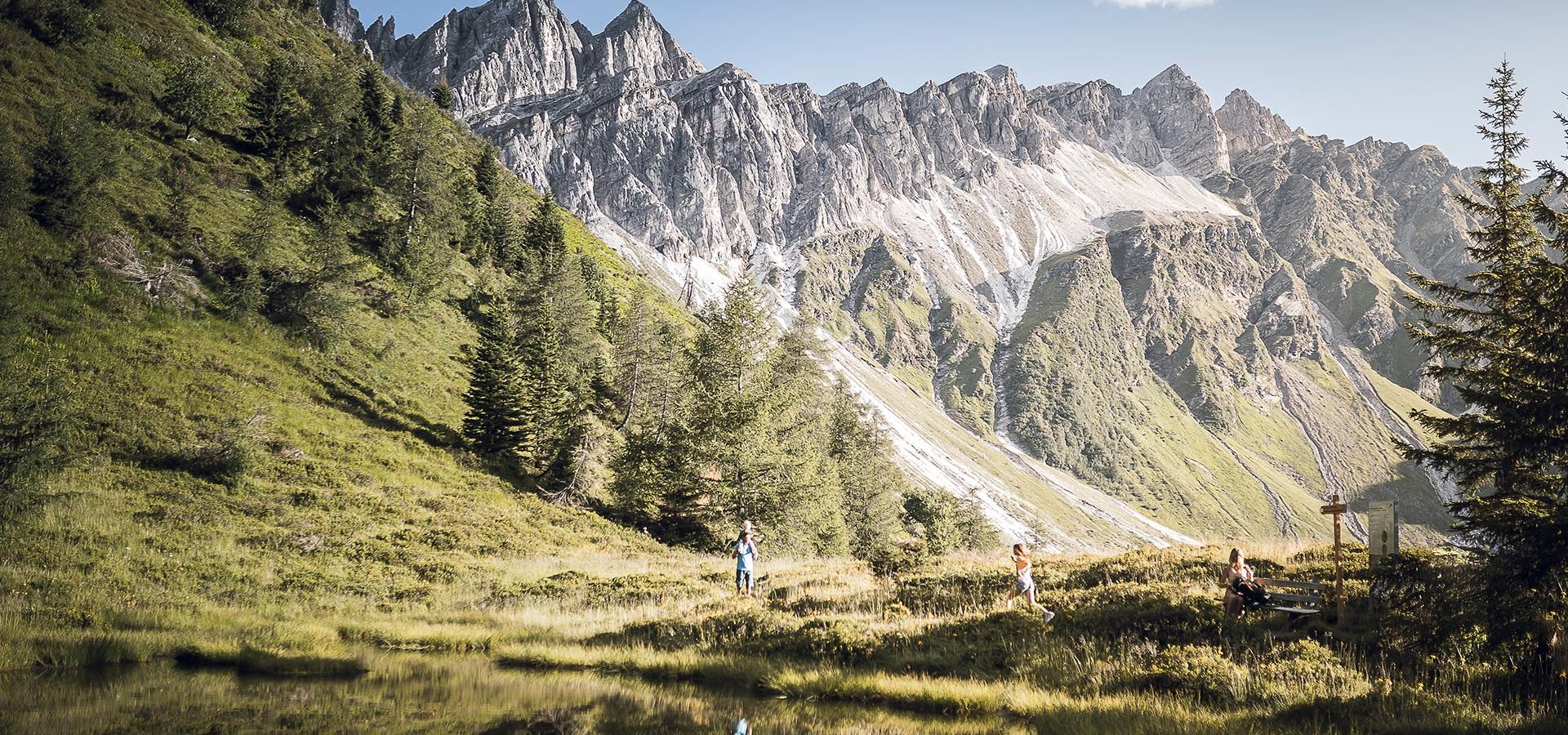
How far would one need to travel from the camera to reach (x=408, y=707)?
30.8ft

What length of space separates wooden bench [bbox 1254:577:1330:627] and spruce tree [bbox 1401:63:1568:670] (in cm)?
226

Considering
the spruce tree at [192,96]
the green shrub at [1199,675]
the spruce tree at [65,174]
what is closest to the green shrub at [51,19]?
the spruce tree at [192,96]

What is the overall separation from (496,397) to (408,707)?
29937 mm

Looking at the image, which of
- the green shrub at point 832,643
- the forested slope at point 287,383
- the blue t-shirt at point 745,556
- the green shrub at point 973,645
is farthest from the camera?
the blue t-shirt at point 745,556

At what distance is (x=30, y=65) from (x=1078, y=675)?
184 feet

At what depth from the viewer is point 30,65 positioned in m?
37.1

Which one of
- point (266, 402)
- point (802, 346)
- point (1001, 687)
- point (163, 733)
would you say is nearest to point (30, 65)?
point (266, 402)

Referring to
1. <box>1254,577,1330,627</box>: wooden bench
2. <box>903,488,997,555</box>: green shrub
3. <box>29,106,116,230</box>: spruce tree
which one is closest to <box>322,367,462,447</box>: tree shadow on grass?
<box>29,106,116,230</box>: spruce tree

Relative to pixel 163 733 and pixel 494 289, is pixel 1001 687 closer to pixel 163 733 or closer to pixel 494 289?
pixel 163 733

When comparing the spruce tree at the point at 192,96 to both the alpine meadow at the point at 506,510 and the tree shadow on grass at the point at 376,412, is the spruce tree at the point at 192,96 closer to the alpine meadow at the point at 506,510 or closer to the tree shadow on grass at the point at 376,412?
the alpine meadow at the point at 506,510

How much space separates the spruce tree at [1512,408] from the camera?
397 inches

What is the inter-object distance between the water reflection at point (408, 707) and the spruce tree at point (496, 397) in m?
26.3

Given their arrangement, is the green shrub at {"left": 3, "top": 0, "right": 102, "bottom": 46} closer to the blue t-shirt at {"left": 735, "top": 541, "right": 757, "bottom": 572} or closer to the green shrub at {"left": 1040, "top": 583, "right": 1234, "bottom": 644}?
the blue t-shirt at {"left": 735, "top": 541, "right": 757, "bottom": 572}

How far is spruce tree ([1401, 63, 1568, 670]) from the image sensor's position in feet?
33.1
